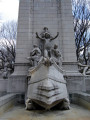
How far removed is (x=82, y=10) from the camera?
66.3 ft

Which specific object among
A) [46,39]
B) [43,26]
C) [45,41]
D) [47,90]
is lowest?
[47,90]

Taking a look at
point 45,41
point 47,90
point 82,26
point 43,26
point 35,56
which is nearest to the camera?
point 47,90

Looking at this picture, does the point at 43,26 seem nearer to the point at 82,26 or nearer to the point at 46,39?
the point at 46,39

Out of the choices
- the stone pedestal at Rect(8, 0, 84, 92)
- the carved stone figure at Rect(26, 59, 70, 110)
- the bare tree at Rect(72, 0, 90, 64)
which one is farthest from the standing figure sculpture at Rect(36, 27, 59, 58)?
the bare tree at Rect(72, 0, 90, 64)

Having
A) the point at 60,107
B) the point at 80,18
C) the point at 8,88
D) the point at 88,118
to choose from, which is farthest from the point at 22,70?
the point at 80,18

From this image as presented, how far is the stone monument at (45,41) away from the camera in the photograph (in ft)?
26.2

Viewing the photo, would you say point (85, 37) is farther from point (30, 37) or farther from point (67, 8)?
point (30, 37)

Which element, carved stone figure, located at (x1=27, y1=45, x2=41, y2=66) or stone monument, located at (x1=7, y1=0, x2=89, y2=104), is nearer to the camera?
stone monument, located at (x1=7, y1=0, x2=89, y2=104)

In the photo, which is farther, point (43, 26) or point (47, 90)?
point (43, 26)

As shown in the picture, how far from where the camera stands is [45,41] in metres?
9.00

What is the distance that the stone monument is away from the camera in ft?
26.2

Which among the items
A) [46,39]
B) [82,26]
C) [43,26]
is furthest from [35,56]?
[82,26]

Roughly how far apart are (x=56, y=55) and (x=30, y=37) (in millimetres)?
3108

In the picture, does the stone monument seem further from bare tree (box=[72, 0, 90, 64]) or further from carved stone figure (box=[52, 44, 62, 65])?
bare tree (box=[72, 0, 90, 64])
